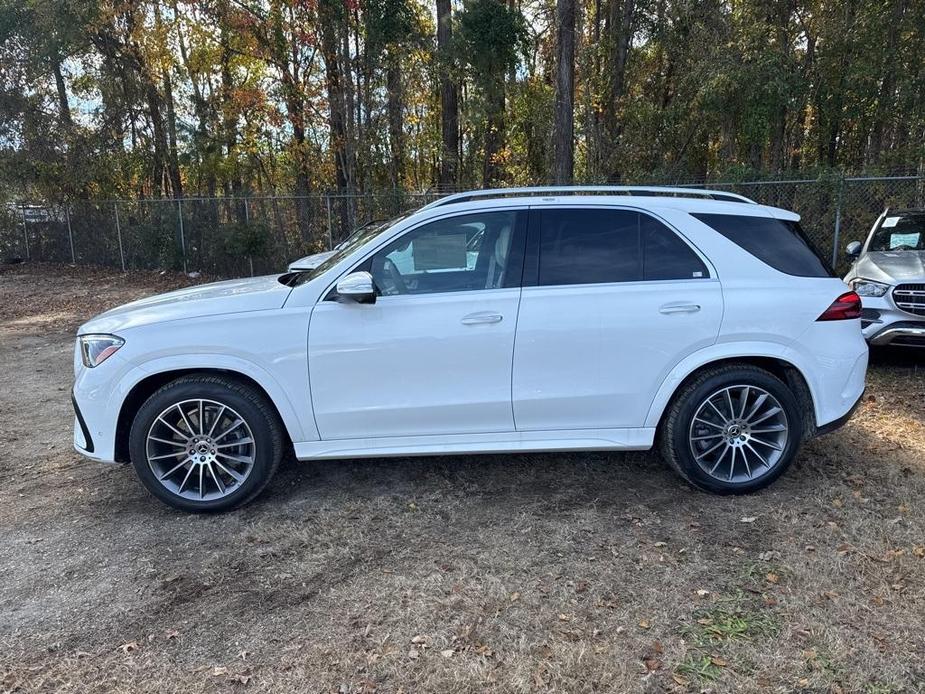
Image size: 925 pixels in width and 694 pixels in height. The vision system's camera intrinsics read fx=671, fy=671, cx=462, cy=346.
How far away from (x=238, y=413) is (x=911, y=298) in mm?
5985

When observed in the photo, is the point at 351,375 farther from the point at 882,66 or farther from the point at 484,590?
the point at 882,66

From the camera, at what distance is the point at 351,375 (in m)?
3.84

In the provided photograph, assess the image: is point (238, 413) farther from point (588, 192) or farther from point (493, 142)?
point (493, 142)

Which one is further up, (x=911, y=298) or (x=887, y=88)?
(x=887, y=88)

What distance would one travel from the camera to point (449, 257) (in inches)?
160

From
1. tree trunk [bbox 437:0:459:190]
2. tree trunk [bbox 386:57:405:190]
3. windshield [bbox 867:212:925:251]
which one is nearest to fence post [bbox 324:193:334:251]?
tree trunk [bbox 386:57:405:190]

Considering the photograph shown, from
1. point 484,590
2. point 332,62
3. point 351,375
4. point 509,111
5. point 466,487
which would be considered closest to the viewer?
point 484,590

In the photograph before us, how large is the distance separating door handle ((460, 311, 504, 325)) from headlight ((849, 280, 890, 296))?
4248 mm

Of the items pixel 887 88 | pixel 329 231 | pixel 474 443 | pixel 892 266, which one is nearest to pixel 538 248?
pixel 474 443

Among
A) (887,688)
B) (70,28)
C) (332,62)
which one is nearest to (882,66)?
(332,62)

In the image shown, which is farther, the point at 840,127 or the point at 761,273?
the point at 840,127

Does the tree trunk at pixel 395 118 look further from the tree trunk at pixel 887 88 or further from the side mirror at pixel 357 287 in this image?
the side mirror at pixel 357 287

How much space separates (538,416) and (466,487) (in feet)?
2.38

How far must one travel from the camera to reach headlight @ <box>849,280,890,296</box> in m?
6.36
